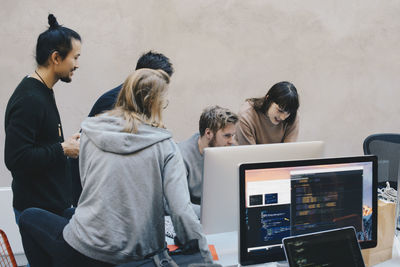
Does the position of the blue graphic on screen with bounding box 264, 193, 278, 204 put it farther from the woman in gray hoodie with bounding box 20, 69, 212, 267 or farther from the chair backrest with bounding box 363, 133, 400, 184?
the chair backrest with bounding box 363, 133, 400, 184

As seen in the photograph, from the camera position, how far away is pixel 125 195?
129 cm

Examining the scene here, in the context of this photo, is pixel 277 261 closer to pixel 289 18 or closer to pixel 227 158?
pixel 227 158

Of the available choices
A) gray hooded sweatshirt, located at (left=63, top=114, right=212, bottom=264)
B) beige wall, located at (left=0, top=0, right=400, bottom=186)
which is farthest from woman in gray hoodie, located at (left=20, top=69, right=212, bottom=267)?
beige wall, located at (left=0, top=0, right=400, bottom=186)

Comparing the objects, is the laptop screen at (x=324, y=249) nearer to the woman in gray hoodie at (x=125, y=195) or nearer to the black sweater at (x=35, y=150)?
the woman in gray hoodie at (x=125, y=195)

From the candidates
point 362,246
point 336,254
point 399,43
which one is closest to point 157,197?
point 336,254

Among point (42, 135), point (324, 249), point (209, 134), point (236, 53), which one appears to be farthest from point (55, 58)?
point (236, 53)

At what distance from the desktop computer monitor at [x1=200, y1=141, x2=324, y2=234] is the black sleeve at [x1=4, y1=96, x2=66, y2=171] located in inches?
28.2

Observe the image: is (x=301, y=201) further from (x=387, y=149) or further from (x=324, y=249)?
(x=387, y=149)

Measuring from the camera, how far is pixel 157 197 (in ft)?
4.38

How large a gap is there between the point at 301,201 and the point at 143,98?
637mm

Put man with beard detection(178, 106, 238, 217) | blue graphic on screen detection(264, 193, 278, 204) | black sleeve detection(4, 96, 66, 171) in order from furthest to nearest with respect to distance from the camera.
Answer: man with beard detection(178, 106, 238, 217)
black sleeve detection(4, 96, 66, 171)
blue graphic on screen detection(264, 193, 278, 204)

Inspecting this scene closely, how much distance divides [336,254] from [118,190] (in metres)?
0.70

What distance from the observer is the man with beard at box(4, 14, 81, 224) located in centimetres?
162

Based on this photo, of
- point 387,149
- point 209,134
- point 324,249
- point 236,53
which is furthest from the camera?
point 236,53
